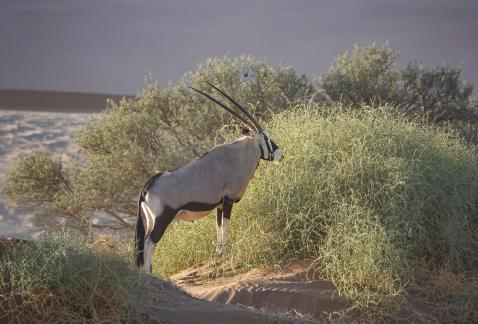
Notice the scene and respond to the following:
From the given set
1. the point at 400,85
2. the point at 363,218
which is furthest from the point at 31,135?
the point at 363,218

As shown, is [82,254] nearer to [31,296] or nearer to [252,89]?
[31,296]

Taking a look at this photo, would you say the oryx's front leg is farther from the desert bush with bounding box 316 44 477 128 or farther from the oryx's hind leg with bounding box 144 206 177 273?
the desert bush with bounding box 316 44 477 128

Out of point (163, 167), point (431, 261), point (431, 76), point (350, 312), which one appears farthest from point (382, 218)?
point (431, 76)

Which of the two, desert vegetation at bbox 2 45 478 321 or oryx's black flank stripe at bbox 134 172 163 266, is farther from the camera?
oryx's black flank stripe at bbox 134 172 163 266

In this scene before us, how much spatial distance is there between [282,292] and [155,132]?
658 centimetres

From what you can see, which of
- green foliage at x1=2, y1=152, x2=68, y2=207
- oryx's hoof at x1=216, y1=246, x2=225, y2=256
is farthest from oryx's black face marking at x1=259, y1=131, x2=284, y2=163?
green foliage at x1=2, y1=152, x2=68, y2=207

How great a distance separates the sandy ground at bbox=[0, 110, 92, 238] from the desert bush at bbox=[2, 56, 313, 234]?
8.79 meters

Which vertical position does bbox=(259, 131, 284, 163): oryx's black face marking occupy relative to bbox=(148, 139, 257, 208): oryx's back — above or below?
above

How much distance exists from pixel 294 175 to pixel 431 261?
1.18 metres

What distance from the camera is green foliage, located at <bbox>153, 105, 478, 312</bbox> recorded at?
5.53m

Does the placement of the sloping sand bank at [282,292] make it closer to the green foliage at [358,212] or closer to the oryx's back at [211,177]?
the green foliage at [358,212]

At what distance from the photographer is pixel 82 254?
3727 millimetres

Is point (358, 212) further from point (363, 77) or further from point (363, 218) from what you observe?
point (363, 77)

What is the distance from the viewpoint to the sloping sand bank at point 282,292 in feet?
17.2
